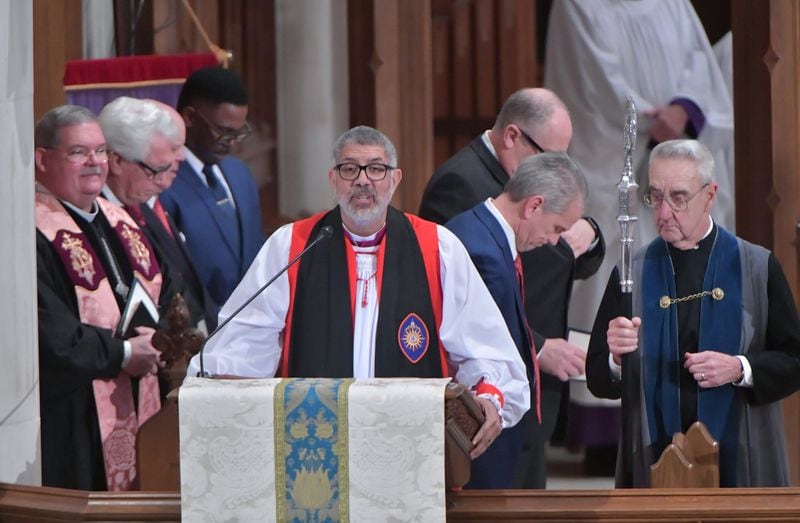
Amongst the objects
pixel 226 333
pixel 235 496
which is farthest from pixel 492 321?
pixel 235 496

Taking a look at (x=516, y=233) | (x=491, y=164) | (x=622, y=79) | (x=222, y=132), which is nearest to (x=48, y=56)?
(x=222, y=132)

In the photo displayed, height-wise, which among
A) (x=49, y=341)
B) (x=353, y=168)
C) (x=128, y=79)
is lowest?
(x=49, y=341)

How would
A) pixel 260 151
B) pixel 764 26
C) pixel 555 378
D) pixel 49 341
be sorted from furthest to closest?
pixel 260 151 → pixel 764 26 → pixel 555 378 → pixel 49 341

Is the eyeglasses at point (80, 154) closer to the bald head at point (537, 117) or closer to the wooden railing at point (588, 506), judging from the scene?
the bald head at point (537, 117)

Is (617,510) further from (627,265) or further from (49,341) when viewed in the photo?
(49,341)

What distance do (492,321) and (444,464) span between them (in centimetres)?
82

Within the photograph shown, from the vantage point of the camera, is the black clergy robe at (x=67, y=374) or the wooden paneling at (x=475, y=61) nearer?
the black clergy robe at (x=67, y=374)

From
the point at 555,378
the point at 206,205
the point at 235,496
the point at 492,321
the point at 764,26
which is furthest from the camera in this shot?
the point at 764,26

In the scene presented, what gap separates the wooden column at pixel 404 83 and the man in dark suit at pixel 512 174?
5.28 ft

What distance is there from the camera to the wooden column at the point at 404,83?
8.25m

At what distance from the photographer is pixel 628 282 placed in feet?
16.8

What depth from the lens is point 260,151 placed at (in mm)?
9023

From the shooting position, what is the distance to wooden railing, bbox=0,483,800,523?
4523mm

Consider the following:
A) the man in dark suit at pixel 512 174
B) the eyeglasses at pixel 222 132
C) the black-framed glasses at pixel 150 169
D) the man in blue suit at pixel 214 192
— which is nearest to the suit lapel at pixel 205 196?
the man in blue suit at pixel 214 192
